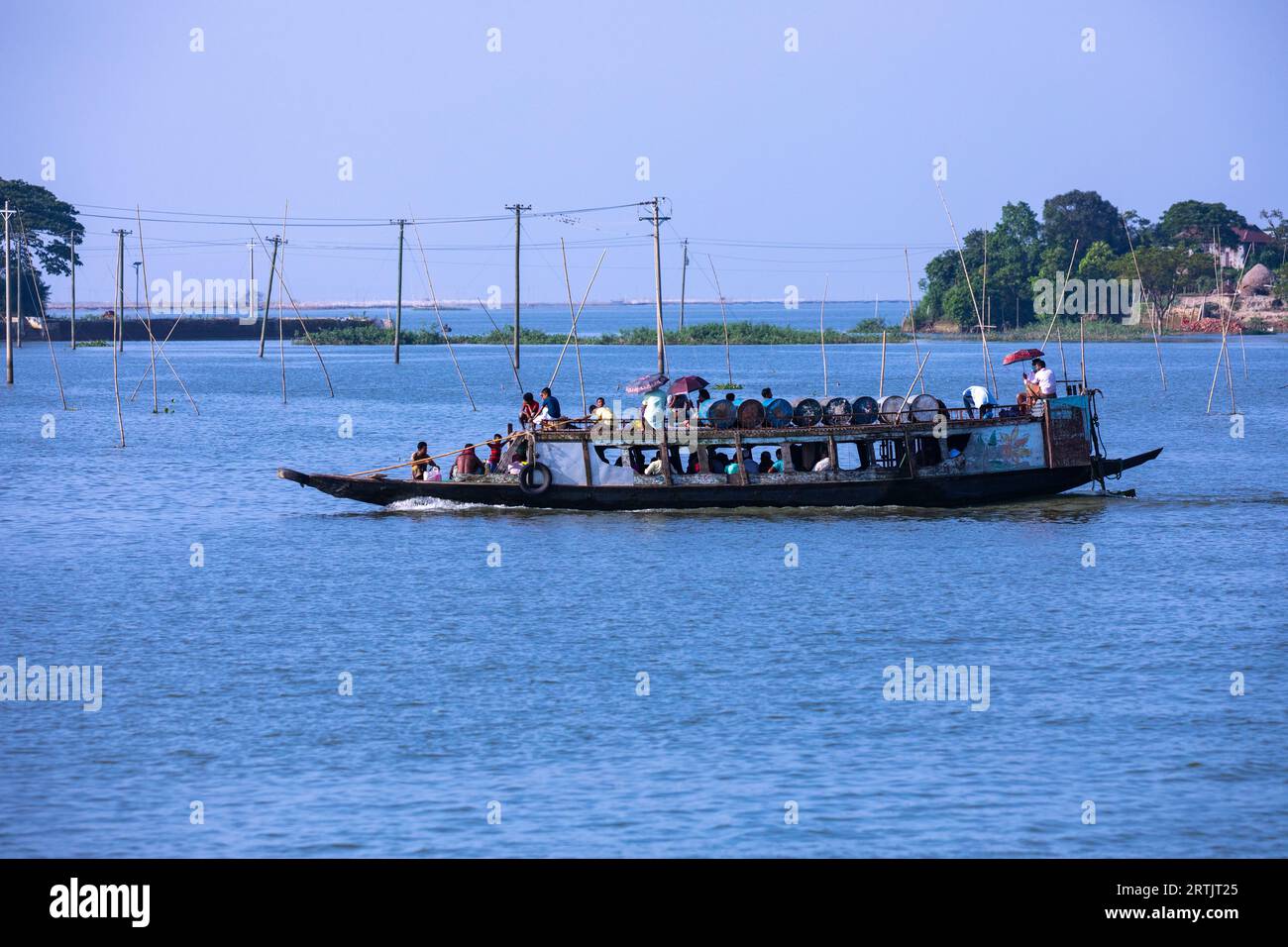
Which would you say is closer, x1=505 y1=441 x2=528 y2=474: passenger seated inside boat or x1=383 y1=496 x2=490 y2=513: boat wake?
x1=505 y1=441 x2=528 y2=474: passenger seated inside boat

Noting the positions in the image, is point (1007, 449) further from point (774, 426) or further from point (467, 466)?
point (467, 466)

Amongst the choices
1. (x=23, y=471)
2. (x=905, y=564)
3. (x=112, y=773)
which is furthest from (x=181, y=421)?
(x=112, y=773)

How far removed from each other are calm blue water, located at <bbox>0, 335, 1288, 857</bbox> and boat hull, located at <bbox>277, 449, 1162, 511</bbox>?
411 mm

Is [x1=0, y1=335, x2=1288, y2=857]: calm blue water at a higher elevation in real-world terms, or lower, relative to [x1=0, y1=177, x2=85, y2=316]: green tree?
lower

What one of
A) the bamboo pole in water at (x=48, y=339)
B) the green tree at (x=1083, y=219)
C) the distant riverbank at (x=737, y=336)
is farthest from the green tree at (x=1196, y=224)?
the bamboo pole in water at (x=48, y=339)

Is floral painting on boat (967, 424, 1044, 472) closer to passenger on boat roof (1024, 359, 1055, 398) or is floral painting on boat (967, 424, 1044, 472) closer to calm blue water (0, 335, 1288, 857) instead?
passenger on boat roof (1024, 359, 1055, 398)

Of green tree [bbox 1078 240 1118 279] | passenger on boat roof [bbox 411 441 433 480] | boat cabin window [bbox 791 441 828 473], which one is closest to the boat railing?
boat cabin window [bbox 791 441 828 473]

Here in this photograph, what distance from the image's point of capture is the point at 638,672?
20766 millimetres

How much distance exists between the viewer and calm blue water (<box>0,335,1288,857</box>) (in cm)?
1474

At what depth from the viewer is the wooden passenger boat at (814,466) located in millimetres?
32562

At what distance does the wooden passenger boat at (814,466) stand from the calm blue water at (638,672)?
56 centimetres

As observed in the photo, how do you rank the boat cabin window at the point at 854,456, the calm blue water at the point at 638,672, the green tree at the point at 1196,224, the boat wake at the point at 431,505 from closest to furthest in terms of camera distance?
the calm blue water at the point at 638,672
the boat cabin window at the point at 854,456
the boat wake at the point at 431,505
the green tree at the point at 1196,224

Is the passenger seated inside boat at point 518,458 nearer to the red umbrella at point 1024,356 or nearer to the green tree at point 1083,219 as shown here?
the red umbrella at point 1024,356

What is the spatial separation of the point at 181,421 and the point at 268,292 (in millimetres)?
36818
